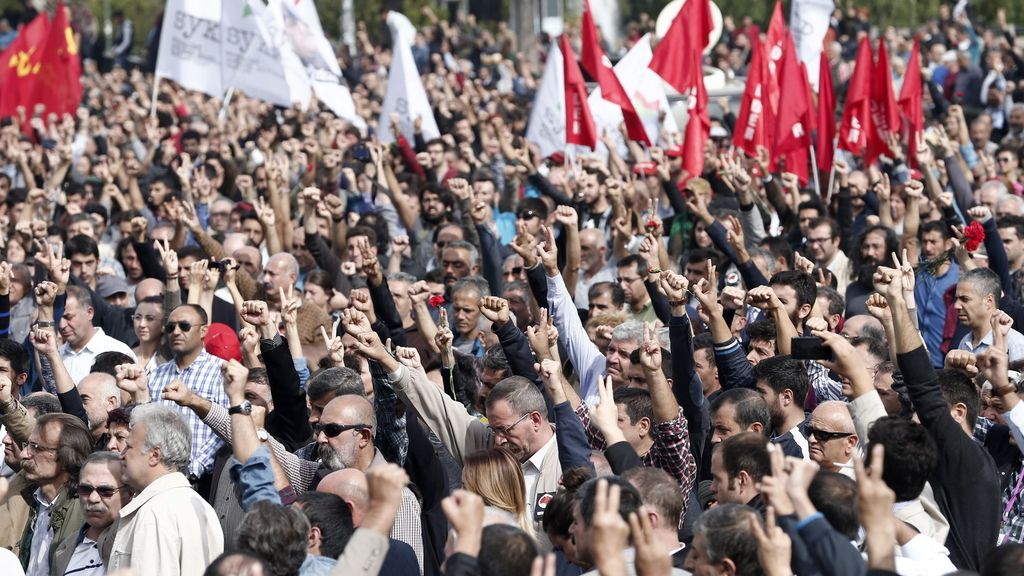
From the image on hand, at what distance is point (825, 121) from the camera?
14430 mm

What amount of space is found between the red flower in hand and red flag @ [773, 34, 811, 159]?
4321mm

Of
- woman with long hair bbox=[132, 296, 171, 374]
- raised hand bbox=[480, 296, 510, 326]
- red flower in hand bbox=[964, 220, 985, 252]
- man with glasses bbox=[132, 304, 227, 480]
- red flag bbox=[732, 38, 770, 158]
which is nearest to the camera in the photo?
raised hand bbox=[480, 296, 510, 326]

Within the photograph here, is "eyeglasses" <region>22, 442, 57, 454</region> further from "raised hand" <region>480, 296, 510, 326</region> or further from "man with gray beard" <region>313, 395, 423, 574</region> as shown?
"raised hand" <region>480, 296, 510, 326</region>

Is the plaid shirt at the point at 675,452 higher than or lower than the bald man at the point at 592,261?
higher

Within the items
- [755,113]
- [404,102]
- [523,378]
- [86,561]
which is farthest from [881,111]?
[86,561]

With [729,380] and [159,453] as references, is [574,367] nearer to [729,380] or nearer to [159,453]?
A: [729,380]

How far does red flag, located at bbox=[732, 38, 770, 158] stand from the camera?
14320 millimetres

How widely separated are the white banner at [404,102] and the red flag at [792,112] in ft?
14.0

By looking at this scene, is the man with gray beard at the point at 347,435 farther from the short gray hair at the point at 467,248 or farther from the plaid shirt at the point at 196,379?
the short gray hair at the point at 467,248

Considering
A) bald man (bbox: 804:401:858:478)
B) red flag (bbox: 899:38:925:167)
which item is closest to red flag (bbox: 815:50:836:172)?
red flag (bbox: 899:38:925:167)

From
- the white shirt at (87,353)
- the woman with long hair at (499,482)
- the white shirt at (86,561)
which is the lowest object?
the white shirt at (87,353)

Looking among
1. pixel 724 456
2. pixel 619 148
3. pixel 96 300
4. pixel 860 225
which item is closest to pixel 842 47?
pixel 619 148

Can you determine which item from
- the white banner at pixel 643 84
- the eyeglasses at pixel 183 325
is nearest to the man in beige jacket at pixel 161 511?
the eyeglasses at pixel 183 325

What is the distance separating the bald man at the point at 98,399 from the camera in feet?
27.2
